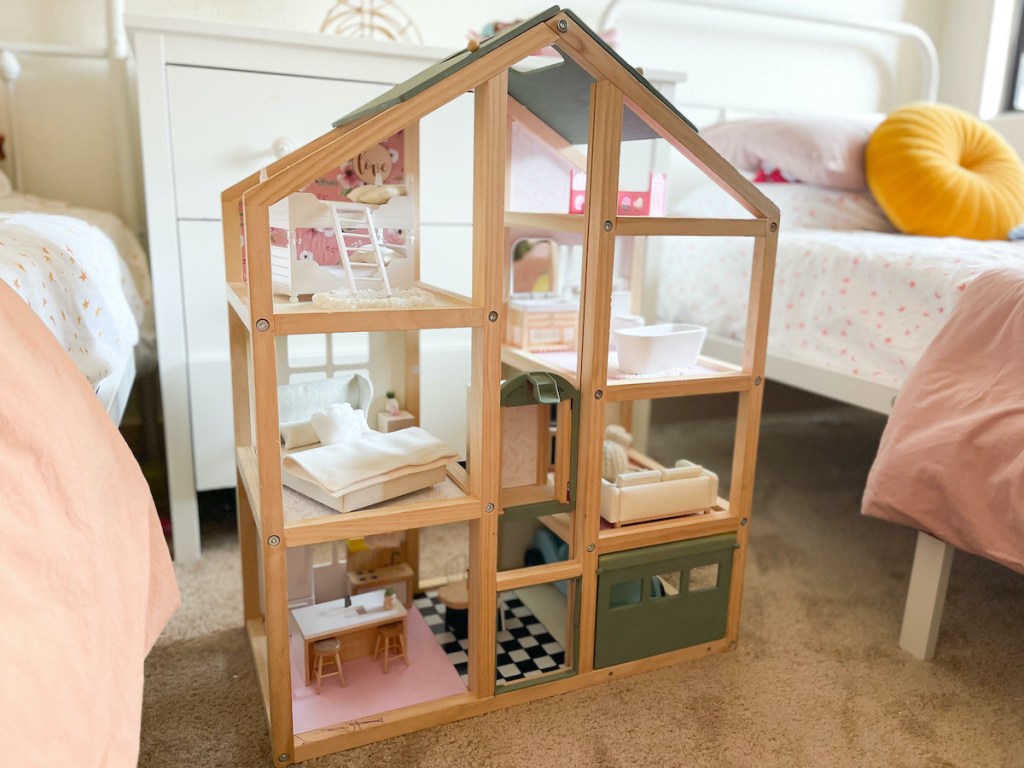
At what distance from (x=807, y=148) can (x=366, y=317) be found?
58.9 inches

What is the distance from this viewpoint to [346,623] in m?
1.23

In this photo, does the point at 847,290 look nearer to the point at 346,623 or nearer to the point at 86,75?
the point at 346,623

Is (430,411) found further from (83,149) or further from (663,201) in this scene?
(83,149)

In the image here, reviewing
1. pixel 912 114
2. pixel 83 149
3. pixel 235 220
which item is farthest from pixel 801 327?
pixel 83 149

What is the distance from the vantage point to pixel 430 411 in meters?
1.76

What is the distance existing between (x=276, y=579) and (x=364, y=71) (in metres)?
A: 1.01

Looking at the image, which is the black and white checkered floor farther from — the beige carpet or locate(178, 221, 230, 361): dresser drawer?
locate(178, 221, 230, 361): dresser drawer

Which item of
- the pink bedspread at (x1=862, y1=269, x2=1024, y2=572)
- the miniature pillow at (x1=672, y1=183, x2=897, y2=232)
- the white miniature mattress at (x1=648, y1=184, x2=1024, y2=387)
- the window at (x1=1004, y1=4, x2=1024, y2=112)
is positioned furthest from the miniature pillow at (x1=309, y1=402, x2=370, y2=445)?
the window at (x1=1004, y1=4, x2=1024, y2=112)

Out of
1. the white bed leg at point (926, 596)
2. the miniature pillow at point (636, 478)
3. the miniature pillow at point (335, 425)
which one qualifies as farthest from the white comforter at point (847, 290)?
the miniature pillow at point (335, 425)

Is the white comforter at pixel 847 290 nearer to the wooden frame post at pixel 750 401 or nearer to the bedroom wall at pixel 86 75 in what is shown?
the wooden frame post at pixel 750 401

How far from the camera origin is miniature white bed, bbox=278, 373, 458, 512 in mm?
1075

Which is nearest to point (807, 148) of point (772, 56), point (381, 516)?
point (772, 56)

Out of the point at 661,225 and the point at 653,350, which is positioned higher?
the point at 661,225

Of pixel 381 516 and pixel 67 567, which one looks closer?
pixel 67 567
